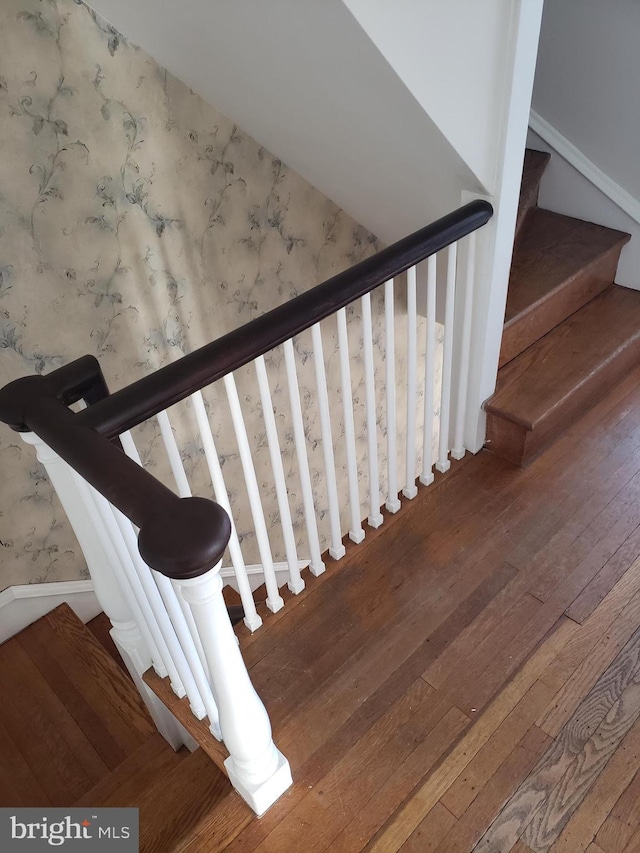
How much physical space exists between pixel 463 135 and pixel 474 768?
5.00ft

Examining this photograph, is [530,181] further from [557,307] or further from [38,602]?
[38,602]

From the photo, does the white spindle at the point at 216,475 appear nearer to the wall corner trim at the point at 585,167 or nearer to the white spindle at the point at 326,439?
the white spindle at the point at 326,439

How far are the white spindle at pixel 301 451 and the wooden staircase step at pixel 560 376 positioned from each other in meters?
0.79

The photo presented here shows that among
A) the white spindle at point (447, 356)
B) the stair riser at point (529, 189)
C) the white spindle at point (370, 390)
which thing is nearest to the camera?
the white spindle at point (370, 390)

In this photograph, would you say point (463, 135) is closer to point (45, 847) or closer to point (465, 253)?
point (465, 253)

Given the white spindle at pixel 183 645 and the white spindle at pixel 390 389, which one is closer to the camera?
the white spindle at pixel 183 645

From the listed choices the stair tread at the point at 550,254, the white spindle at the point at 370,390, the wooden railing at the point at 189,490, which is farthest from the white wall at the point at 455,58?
the stair tread at the point at 550,254

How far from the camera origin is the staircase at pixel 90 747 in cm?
160

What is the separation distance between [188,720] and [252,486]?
61cm

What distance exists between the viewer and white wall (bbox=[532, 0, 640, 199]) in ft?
7.56

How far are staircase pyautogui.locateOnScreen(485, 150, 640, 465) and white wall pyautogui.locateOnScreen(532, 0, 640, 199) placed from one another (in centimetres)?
18

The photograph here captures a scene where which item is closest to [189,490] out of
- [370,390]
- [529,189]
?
[370,390]

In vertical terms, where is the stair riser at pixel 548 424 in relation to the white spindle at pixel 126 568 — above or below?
below

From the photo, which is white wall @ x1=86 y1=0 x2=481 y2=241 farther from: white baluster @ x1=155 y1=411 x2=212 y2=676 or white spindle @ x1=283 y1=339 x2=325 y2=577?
white baluster @ x1=155 y1=411 x2=212 y2=676
